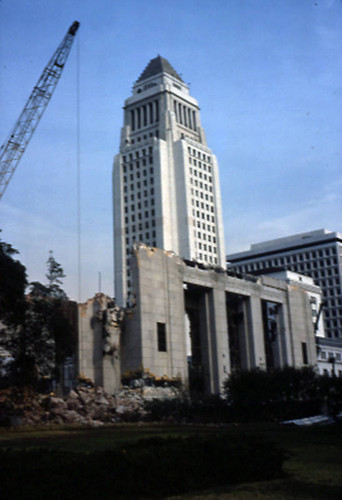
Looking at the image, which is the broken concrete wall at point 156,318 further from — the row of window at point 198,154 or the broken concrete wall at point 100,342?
the row of window at point 198,154

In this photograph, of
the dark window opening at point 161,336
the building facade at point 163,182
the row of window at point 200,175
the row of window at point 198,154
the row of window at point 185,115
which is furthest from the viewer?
the row of window at point 185,115

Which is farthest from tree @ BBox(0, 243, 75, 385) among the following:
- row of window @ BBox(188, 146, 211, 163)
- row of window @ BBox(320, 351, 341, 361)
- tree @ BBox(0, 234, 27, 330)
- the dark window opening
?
row of window @ BBox(188, 146, 211, 163)

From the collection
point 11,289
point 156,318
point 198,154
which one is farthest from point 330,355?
point 11,289

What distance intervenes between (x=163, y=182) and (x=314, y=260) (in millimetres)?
59956

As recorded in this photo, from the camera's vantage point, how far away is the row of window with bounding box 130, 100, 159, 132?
14488 cm

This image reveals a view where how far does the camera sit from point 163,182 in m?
136

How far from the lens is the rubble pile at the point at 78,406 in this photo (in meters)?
50.7

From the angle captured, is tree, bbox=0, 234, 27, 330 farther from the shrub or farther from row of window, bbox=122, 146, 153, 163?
row of window, bbox=122, 146, 153, 163

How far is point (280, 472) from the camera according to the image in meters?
18.1

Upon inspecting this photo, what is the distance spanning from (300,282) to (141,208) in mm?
43504

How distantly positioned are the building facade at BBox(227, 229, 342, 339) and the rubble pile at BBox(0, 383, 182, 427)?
4177 inches

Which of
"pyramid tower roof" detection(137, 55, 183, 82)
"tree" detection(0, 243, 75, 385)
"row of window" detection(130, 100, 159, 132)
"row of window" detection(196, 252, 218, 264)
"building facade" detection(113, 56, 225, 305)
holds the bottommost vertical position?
"tree" detection(0, 243, 75, 385)

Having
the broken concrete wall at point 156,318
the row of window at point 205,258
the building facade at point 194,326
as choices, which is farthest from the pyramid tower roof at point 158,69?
the broken concrete wall at point 156,318

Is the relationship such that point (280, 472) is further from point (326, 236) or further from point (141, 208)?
point (326, 236)
